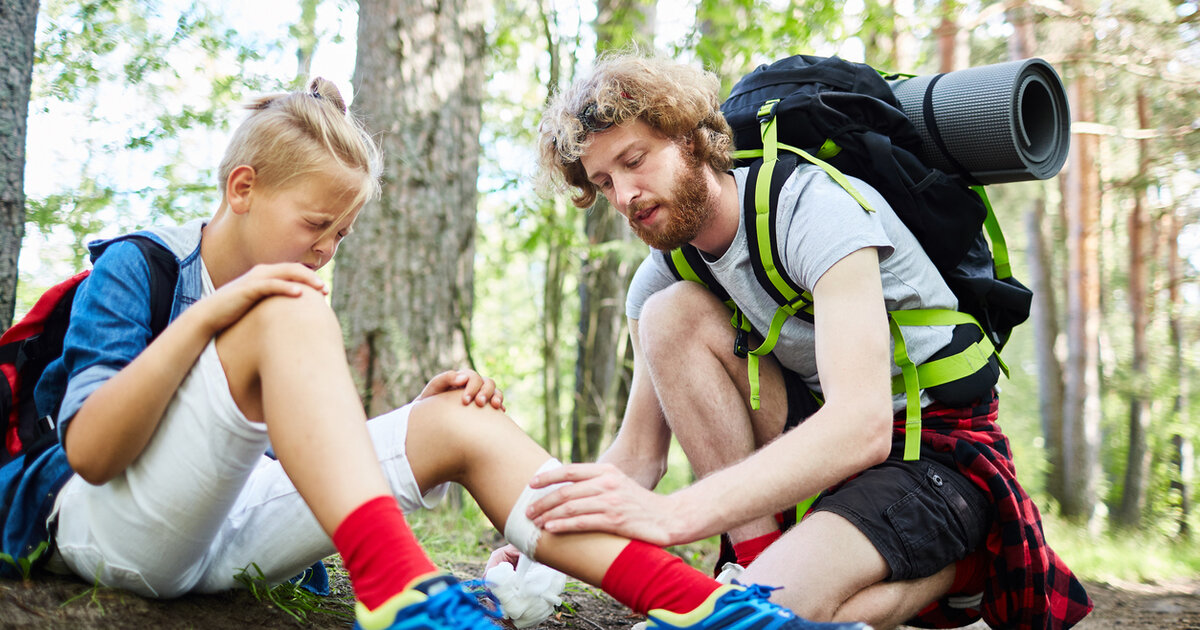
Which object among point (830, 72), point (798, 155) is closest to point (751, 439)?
point (798, 155)

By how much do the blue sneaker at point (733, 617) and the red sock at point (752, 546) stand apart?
2.80 ft

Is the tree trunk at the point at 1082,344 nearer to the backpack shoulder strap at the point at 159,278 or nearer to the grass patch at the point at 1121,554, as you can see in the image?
the grass patch at the point at 1121,554

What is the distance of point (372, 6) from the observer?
3.95m

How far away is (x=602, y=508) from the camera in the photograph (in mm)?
1639

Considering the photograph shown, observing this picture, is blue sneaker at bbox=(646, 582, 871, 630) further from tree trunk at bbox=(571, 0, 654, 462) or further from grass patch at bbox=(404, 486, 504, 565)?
→ tree trunk at bbox=(571, 0, 654, 462)

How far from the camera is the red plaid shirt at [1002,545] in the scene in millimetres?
2100

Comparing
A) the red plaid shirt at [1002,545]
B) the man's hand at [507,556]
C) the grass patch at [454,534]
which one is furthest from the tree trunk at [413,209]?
the red plaid shirt at [1002,545]

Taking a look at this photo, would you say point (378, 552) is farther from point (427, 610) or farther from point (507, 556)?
point (507, 556)

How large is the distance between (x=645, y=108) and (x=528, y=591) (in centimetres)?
142

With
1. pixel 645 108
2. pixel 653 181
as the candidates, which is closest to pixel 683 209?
pixel 653 181

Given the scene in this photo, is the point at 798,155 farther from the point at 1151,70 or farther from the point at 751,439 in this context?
the point at 1151,70

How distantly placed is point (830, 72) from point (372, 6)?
2.54 metres

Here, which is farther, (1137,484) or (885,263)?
(1137,484)

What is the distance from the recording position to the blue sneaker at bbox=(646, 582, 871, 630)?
146cm
